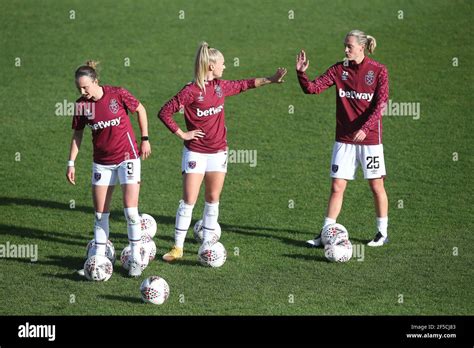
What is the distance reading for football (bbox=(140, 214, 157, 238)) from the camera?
44.9ft

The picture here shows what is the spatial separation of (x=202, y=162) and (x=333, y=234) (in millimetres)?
2130

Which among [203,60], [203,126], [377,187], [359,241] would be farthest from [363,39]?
[359,241]

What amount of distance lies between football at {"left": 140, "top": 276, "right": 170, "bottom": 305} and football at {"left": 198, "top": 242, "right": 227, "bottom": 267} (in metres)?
1.27

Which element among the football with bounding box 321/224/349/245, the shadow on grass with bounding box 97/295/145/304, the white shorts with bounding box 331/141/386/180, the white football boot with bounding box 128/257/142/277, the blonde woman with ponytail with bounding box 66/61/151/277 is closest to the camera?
the shadow on grass with bounding box 97/295/145/304

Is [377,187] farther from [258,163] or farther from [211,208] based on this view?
[258,163]

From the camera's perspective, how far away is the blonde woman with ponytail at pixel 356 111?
1327cm

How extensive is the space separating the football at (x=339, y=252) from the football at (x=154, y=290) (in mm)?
2561

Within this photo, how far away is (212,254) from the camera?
504 inches

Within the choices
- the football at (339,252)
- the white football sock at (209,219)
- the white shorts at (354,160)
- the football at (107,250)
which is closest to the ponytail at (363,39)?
the white shorts at (354,160)

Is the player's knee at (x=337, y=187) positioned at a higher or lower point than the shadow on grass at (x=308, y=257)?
higher

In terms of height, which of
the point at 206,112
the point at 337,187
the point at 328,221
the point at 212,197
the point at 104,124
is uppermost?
the point at 206,112

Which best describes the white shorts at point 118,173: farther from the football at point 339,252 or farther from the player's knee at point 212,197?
the football at point 339,252

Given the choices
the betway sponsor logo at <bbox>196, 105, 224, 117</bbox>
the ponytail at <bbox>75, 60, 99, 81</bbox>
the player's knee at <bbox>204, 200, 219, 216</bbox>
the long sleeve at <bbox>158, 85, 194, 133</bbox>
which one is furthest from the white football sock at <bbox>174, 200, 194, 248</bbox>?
the ponytail at <bbox>75, 60, 99, 81</bbox>

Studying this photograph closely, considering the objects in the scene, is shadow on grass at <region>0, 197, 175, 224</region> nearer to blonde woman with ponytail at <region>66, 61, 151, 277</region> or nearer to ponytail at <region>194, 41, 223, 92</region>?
blonde woman with ponytail at <region>66, 61, 151, 277</region>
